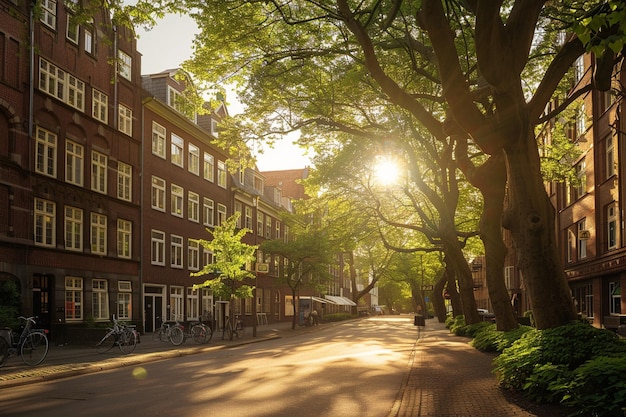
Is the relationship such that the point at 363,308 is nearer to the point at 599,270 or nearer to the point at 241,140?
the point at 599,270

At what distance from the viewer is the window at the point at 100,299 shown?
29453 millimetres

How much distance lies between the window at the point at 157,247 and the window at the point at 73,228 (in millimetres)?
6692

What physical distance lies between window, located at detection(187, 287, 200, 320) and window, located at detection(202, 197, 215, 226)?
5038 mm

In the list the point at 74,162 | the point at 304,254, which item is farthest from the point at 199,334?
the point at 304,254

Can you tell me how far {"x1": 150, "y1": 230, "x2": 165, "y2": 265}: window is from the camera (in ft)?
116

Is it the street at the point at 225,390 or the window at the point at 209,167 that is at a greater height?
the window at the point at 209,167

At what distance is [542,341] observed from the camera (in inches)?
397

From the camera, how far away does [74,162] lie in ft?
93.6

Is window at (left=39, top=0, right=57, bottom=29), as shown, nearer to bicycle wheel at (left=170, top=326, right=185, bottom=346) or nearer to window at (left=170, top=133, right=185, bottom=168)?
window at (left=170, top=133, right=185, bottom=168)

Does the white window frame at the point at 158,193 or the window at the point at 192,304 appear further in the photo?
the window at the point at 192,304

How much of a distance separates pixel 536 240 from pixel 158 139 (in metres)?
28.5

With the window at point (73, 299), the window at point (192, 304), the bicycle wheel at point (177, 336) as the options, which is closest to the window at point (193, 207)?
the window at point (192, 304)

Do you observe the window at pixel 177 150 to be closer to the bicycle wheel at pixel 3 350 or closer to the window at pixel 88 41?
the window at pixel 88 41

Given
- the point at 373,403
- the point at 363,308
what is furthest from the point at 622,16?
the point at 363,308
